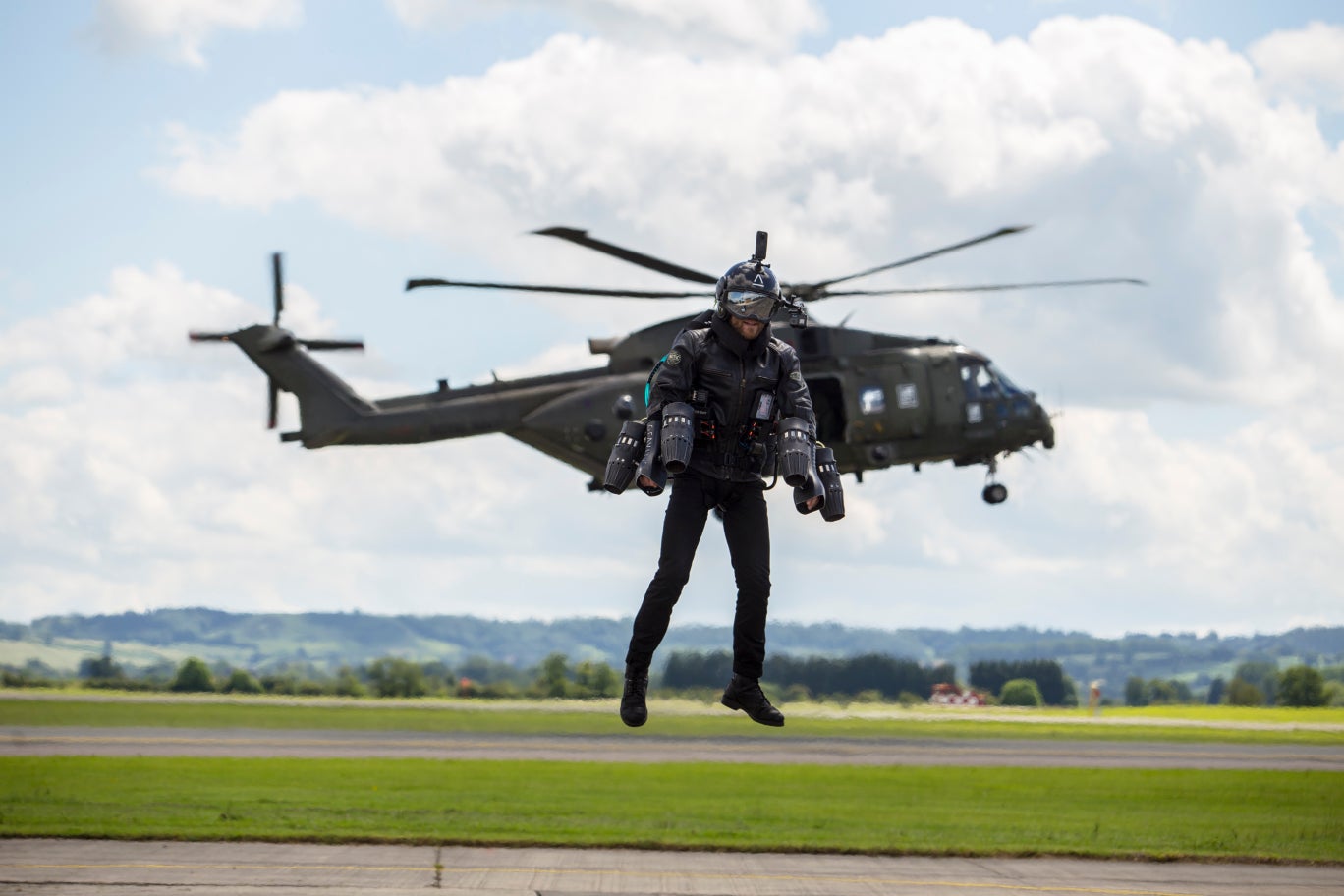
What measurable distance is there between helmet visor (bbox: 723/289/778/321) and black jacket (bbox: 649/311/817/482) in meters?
0.29

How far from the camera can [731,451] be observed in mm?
13695

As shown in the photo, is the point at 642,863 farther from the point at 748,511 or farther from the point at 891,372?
the point at 748,511

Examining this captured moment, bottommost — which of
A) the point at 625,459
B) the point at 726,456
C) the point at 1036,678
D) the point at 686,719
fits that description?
the point at 686,719

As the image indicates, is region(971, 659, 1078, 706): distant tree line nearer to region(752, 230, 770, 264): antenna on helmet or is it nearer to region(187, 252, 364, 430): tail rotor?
region(187, 252, 364, 430): tail rotor

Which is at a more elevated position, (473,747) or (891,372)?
(891,372)

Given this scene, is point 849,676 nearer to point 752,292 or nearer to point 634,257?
point 634,257

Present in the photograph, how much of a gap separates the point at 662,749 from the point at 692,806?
29.1m

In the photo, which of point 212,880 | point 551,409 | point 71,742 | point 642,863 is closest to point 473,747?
point 71,742

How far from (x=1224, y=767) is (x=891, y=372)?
57.9 metres

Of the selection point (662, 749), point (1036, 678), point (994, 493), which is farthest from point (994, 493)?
point (1036, 678)

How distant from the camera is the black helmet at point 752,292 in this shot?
13.3m

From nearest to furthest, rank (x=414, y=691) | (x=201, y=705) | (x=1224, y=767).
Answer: (x=1224, y=767)
(x=201, y=705)
(x=414, y=691)

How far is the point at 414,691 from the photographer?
163 m

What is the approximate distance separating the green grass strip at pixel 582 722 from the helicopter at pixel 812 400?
53905mm
